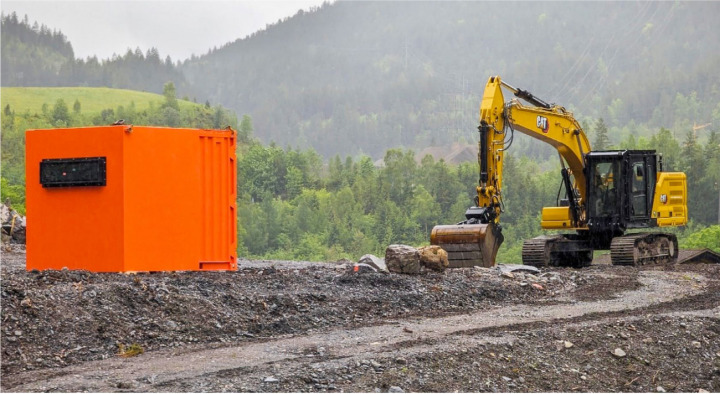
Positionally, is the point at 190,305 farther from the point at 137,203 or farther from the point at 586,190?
the point at 586,190

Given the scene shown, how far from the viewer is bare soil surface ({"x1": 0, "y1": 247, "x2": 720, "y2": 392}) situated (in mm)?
9711

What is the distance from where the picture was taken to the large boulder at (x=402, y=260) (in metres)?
18.8

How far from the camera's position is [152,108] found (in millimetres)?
188000

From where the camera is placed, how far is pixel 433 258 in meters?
19.2

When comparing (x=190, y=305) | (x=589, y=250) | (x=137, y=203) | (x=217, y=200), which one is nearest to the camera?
(x=190, y=305)

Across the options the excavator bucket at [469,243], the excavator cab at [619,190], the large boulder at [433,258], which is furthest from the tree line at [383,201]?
the large boulder at [433,258]

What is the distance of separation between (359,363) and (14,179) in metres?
120

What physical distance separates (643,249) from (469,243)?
20.0ft

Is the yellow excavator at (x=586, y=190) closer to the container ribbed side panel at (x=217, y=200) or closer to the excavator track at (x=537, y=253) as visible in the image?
the excavator track at (x=537, y=253)

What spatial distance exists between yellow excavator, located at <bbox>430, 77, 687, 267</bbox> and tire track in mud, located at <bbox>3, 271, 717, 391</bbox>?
9407 mm

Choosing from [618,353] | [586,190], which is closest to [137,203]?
[618,353]

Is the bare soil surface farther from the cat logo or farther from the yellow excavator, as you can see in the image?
the cat logo

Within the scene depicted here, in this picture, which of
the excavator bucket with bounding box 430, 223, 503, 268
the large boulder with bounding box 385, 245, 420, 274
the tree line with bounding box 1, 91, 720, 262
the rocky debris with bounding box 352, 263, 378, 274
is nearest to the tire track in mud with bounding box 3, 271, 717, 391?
the rocky debris with bounding box 352, 263, 378, 274

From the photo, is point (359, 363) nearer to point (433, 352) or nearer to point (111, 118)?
point (433, 352)
